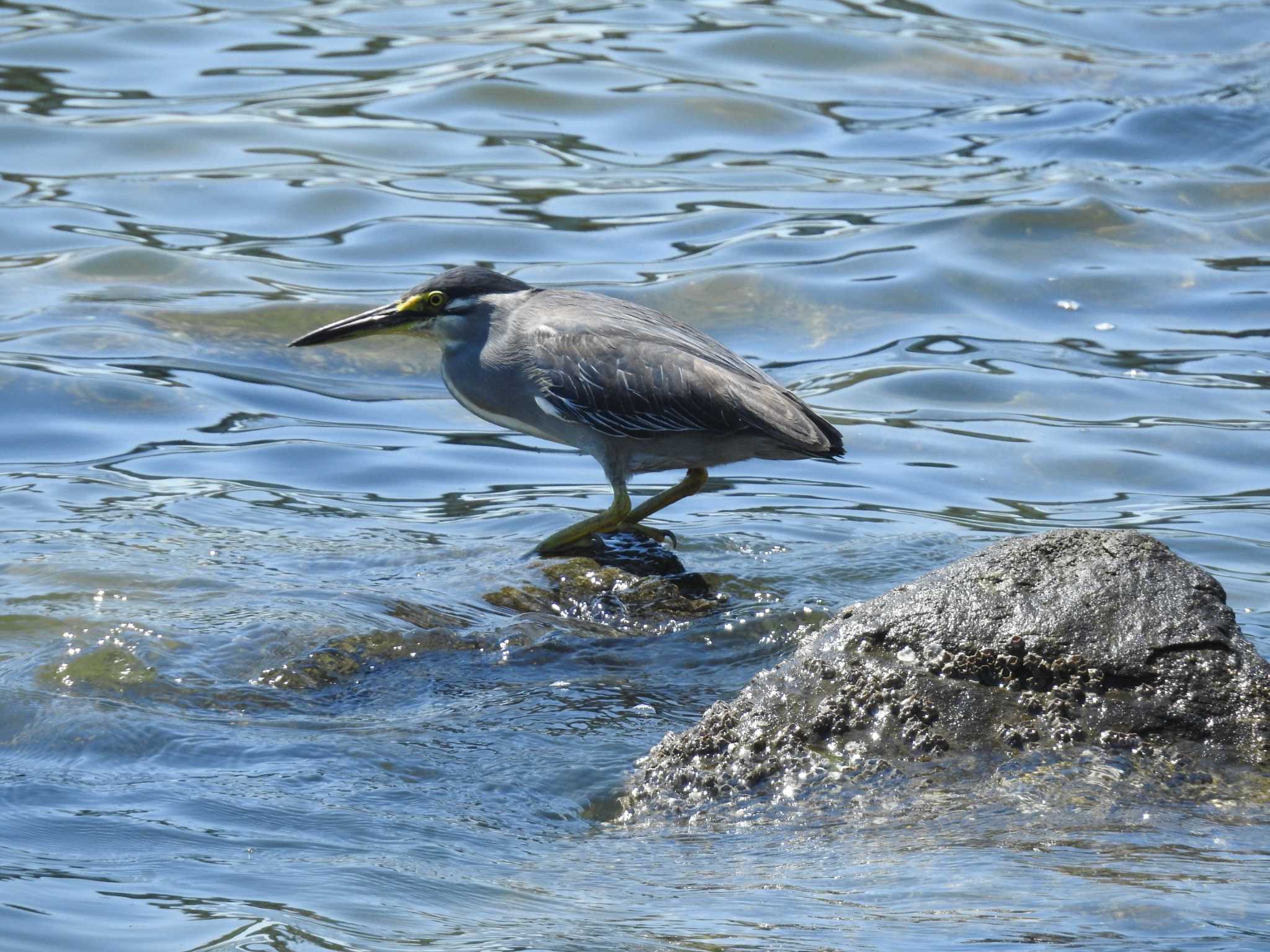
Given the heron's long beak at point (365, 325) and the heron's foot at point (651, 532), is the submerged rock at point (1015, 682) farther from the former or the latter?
the heron's long beak at point (365, 325)

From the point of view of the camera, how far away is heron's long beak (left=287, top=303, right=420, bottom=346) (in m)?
7.00

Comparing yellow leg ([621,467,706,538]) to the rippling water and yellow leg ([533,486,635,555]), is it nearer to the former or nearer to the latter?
yellow leg ([533,486,635,555])

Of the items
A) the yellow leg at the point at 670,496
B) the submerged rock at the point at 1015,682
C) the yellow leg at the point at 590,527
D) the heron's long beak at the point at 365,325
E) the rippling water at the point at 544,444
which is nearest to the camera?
the rippling water at the point at 544,444

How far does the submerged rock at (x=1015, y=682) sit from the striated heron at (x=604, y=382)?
7.04ft

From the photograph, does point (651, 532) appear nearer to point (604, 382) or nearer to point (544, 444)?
point (604, 382)

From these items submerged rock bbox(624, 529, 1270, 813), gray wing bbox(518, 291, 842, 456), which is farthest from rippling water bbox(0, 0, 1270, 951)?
gray wing bbox(518, 291, 842, 456)

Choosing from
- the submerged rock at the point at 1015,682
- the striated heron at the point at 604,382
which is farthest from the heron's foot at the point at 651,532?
the submerged rock at the point at 1015,682

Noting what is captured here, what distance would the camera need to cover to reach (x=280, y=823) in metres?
4.03

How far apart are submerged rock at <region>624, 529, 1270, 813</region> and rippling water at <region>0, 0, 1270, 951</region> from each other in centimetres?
16

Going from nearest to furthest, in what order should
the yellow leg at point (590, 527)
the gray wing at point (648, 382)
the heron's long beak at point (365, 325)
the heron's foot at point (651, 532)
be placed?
the gray wing at point (648, 382) → the yellow leg at point (590, 527) → the heron's foot at point (651, 532) → the heron's long beak at point (365, 325)

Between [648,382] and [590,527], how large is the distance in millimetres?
572

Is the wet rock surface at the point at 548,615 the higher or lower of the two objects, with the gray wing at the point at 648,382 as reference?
lower

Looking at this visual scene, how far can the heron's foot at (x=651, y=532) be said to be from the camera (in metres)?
6.63

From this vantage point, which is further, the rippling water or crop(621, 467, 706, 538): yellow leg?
crop(621, 467, 706, 538): yellow leg
